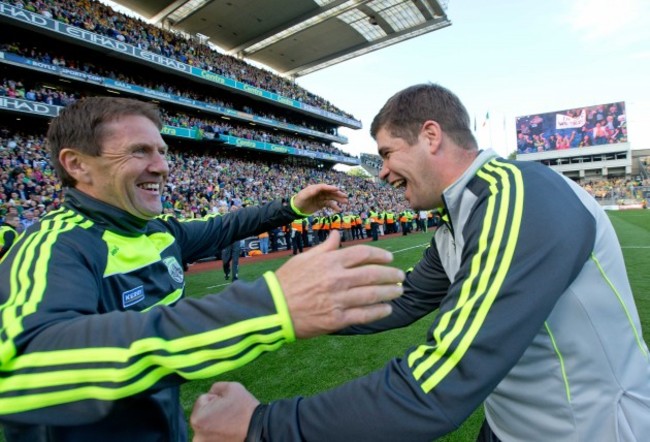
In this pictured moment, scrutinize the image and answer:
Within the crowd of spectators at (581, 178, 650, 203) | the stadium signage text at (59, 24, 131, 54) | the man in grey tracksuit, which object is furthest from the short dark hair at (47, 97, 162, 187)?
the crowd of spectators at (581, 178, 650, 203)

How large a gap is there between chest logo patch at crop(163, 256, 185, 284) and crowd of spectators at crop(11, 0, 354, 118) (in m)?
25.8

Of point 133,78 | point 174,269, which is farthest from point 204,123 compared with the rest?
point 174,269

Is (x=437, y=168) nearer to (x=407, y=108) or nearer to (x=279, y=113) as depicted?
(x=407, y=108)

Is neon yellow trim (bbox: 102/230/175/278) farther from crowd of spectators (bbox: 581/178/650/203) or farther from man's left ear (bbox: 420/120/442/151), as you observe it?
crowd of spectators (bbox: 581/178/650/203)

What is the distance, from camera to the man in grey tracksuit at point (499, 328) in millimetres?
1007

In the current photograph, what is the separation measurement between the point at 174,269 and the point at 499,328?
1.61m

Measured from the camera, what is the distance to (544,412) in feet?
4.44

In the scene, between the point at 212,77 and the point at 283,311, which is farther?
the point at 212,77

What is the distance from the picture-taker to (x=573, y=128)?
5875 centimetres

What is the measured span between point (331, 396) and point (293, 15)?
3737 centimetres

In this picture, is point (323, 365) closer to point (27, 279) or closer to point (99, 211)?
point (99, 211)

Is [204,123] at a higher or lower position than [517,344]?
higher

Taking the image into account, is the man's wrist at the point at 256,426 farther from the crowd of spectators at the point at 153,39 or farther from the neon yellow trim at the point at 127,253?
the crowd of spectators at the point at 153,39

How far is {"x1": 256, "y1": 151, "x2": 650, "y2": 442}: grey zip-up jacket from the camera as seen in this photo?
1.00 meters
